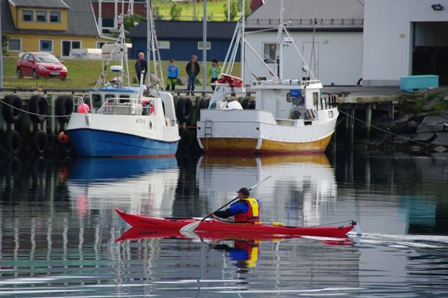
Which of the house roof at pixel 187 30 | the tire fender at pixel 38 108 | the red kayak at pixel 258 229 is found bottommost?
the red kayak at pixel 258 229


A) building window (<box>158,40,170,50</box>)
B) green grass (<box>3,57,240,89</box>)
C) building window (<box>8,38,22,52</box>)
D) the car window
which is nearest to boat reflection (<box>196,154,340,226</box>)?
green grass (<box>3,57,240,89</box>)

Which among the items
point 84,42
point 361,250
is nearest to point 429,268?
point 361,250

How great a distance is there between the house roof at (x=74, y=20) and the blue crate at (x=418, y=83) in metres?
32.2

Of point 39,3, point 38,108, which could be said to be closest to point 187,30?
point 39,3

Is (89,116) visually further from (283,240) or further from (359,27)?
(359,27)

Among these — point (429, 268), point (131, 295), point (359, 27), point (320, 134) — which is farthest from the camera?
point (359, 27)

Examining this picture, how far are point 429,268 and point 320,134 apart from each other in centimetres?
2099

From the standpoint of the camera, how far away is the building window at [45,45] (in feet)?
207

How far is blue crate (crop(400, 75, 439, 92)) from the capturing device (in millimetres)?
38844

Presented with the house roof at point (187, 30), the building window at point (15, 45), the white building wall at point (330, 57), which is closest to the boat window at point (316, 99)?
the white building wall at point (330, 57)

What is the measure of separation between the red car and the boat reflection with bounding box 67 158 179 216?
16058 mm

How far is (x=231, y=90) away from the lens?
3272 centimetres

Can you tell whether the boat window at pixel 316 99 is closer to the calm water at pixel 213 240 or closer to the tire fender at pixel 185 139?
the tire fender at pixel 185 139

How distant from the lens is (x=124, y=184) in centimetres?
2361
